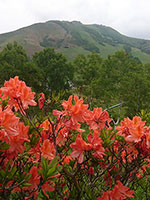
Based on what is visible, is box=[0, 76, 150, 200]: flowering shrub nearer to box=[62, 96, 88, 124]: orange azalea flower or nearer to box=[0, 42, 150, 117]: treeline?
box=[62, 96, 88, 124]: orange azalea flower

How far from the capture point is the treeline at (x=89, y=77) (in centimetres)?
1263

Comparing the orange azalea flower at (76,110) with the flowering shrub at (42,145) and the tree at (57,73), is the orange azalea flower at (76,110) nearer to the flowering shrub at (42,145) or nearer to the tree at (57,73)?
the flowering shrub at (42,145)

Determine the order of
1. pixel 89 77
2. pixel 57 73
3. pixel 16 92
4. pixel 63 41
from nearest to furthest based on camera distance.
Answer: pixel 16 92, pixel 57 73, pixel 89 77, pixel 63 41

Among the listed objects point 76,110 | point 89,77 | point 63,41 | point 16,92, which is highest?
point 63,41

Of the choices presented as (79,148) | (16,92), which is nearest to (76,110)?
(79,148)

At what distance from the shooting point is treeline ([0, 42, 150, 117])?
12.6 meters

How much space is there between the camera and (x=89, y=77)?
23.2m

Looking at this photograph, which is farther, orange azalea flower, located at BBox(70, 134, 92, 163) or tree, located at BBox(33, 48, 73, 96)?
tree, located at BBox(33, 48, 73, 96)

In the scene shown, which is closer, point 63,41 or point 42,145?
point 42,145

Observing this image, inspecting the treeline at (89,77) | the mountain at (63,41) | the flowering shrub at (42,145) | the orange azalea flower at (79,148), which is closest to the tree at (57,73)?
the treeline at (89,77)

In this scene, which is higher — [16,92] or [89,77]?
[16,92]

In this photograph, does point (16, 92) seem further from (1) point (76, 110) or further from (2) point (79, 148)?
(2) point (79, 148)

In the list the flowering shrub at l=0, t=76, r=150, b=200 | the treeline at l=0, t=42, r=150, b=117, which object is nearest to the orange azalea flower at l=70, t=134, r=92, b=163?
the flowering shrub at l=0, t=76, r=150, b=200

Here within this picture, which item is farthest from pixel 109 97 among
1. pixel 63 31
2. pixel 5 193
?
pixel 63 31
